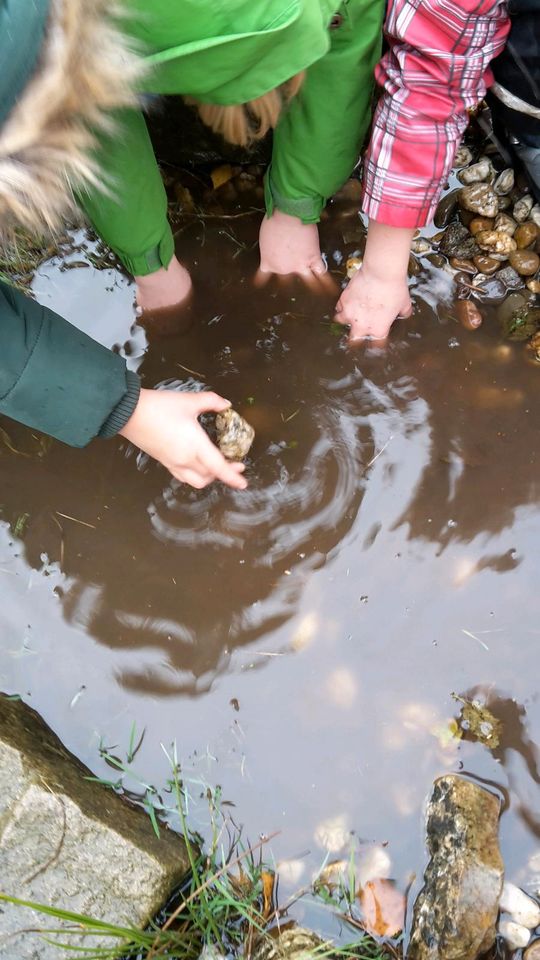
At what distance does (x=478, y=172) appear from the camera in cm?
222

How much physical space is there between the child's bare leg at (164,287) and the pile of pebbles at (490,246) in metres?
0.68

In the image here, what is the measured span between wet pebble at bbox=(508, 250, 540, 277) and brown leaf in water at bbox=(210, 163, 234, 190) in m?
0.89

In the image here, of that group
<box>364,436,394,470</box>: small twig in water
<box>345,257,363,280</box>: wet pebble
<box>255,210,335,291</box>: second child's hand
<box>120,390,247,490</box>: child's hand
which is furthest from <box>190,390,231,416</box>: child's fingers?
<box>345,257,363,280</box>: wet pebble

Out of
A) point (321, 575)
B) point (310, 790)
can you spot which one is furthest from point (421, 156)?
point (310, 790)

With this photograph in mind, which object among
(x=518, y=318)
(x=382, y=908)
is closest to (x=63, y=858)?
(x=382, y=908)

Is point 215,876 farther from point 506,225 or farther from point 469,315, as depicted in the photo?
point 506,225

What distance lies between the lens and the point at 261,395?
2.10 metres

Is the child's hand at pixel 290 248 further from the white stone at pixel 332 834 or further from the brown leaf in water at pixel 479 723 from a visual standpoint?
the white stone at pixel 332 834

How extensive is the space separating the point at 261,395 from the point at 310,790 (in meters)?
1.03

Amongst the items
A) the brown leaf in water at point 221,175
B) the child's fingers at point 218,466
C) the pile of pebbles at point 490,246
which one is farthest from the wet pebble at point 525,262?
the child's fingers at point 218,466

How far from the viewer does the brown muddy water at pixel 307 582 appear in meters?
1.80

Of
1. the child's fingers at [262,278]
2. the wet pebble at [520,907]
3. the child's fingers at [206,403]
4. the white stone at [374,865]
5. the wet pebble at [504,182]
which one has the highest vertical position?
the wet pebble at [504,182]

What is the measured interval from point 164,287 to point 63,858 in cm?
146

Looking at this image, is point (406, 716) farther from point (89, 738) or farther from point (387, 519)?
point (89, 738)
